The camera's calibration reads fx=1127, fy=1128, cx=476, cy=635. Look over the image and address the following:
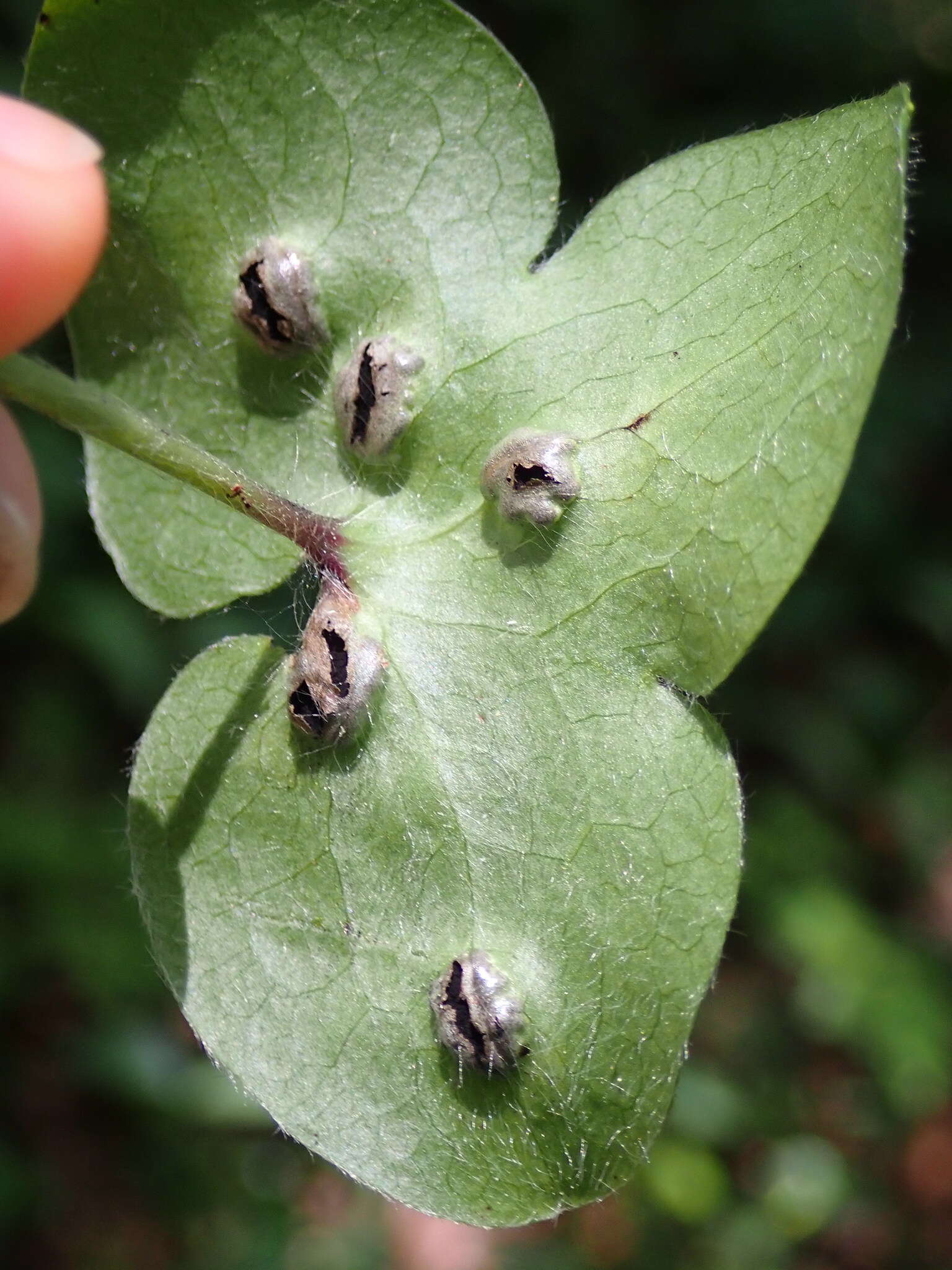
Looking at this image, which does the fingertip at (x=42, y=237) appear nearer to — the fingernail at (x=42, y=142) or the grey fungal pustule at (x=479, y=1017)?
the fingernail at (x=42, y=142)

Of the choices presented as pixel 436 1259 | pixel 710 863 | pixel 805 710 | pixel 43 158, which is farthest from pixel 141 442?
pixel 436 1259

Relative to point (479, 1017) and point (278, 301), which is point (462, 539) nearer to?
point (278, 301)

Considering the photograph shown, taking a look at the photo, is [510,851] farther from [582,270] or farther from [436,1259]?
[436,1259]

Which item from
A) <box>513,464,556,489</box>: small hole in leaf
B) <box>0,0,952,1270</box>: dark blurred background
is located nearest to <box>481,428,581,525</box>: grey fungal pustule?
<box>513,464,556,489</box>: small hole in leaf

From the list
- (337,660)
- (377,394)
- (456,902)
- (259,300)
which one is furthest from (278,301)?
(456,902)

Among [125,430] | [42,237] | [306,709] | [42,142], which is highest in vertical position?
[42,142]

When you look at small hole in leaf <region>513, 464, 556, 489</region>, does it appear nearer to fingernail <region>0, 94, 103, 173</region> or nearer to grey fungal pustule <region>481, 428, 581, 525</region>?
grey fungal pustule <region>481, 428, 581, 525</region>
